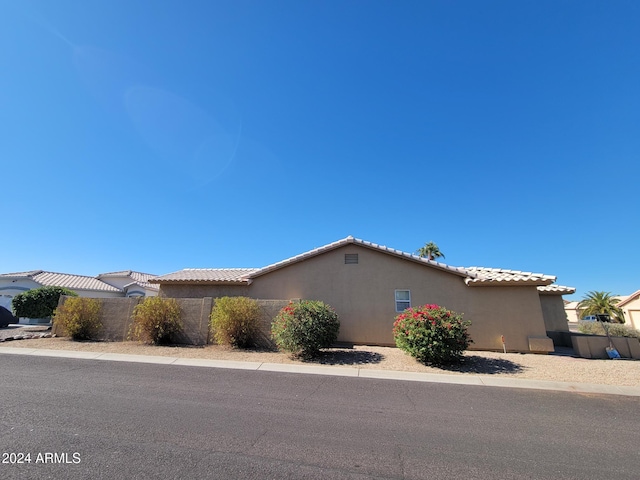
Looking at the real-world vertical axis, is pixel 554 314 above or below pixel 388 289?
below

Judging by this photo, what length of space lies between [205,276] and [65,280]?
25.9 metres

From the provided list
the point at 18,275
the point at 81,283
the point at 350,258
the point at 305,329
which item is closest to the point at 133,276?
the point at 81,283

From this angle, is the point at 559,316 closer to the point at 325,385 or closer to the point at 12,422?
the point at 325,385

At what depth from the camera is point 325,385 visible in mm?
7793

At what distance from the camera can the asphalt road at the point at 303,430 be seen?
381cm

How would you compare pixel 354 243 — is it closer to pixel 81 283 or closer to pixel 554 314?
pixel 554 314

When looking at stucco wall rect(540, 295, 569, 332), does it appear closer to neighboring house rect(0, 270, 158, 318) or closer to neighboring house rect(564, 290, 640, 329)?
neighboring house rect(564, 290, 640, 329)

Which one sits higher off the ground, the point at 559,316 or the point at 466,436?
the point at 559,316

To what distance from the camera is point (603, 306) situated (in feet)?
129

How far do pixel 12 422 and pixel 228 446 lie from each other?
3.77m

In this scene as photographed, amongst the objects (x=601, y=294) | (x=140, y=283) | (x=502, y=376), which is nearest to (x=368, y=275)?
(x=502, y=376)

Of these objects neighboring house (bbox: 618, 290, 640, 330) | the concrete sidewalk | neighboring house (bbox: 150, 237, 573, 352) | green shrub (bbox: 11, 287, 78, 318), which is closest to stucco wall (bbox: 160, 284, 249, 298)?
neighboring house (bbox: 150, 237, 573, 352)

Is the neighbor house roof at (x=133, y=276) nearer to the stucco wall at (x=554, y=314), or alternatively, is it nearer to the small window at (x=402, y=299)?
the small window at (x=402, y=299)

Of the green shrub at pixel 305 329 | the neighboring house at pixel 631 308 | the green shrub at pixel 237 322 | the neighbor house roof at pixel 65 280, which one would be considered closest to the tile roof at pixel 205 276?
the green shrub at pixel 237 322
